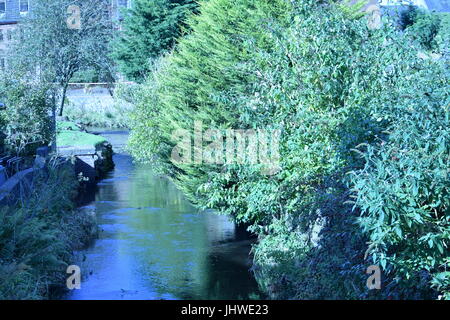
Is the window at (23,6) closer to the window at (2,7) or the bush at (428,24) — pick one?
the window at (2,7)

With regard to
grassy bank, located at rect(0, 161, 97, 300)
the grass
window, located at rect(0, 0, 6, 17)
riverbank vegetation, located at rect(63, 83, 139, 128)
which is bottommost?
riverbank vegetation, located at rect(63, 83, 139, 128)

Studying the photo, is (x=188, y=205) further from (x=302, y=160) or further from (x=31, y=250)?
(x=302, y=160)

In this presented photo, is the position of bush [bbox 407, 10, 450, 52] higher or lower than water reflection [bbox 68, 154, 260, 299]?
higher

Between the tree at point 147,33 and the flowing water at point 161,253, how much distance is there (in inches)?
754

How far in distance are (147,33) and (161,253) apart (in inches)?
1156

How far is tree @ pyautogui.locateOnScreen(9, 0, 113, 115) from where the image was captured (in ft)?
150

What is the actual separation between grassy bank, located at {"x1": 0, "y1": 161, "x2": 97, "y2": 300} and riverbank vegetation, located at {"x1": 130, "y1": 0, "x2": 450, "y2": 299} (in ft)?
11.0

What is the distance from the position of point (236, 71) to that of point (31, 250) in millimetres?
6538

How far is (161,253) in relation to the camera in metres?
18.0

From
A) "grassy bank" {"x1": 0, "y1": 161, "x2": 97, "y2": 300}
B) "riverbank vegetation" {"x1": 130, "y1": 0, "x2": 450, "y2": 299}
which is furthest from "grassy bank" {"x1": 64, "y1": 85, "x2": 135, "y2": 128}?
"riverbank vegetation" {"x1": 130, "y1": 0, "x2": 450, "y2": 299}

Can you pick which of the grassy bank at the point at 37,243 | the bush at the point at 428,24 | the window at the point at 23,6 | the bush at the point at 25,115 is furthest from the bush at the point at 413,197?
the window at the point at 23,6

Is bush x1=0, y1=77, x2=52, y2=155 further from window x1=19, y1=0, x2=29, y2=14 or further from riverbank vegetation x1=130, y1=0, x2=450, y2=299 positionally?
window x1=19, y1=0, x2=29, y2=14

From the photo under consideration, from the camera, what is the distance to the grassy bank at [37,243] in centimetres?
1210

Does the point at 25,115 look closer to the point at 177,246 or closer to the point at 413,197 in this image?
the point at 177,246
